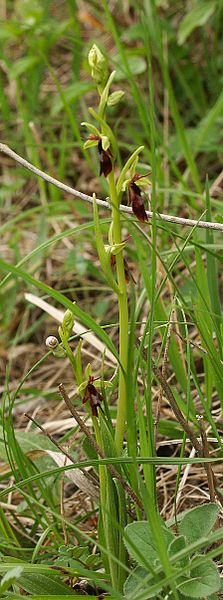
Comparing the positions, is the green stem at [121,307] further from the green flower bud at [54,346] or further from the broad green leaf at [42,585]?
the broad green leaf at [42,585]

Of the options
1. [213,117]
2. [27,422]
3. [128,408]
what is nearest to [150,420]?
[128,408]

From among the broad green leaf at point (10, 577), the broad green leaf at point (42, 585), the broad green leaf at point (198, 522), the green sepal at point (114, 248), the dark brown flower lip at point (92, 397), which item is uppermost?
the green sepal at point (114, 248)

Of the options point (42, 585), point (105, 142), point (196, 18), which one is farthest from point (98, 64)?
point (196, 18)

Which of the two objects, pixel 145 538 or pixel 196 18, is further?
pixel 196 18

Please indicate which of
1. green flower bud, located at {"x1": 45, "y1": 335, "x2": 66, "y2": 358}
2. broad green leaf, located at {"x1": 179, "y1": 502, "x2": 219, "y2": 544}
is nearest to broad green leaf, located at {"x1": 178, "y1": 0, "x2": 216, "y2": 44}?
green flower bud, located at {"x1": 45, "y1": 335, "x2": 66, "y2": 358}

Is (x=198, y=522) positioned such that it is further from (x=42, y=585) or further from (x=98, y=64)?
(x=98, y=64)

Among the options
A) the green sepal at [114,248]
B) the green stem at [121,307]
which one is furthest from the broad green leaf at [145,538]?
the green sepal at [114,248]
